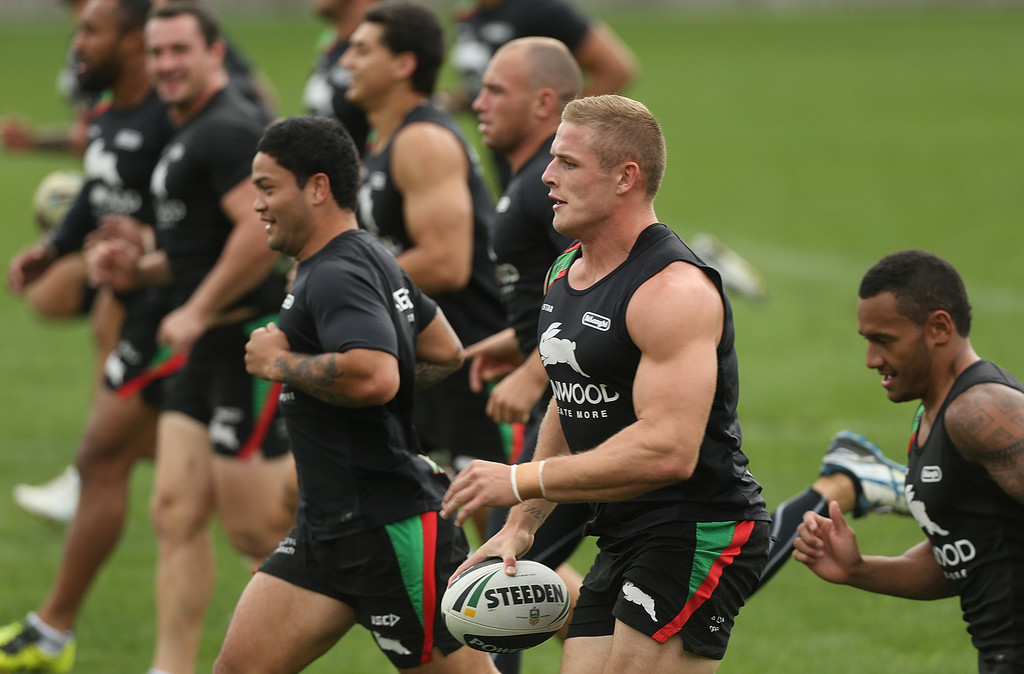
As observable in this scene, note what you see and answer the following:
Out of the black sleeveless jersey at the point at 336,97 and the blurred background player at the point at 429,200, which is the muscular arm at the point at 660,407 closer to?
the blurred background player at the point at 429,200

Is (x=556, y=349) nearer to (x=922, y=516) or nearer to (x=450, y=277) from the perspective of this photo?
(x=922, y=516)

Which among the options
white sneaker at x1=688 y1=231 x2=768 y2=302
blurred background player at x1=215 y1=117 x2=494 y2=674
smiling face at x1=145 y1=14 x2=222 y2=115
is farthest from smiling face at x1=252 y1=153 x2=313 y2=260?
white sneaker at x1=688 y1=231 x2=768 y2=302

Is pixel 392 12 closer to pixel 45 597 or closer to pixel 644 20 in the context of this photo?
pixel 45 597

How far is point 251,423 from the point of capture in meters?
6.65

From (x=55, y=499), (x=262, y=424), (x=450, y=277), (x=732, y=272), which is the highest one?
(x=450, y=277)

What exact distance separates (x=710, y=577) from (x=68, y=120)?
26619 millimetres

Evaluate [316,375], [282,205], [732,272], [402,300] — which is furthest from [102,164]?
[732,272]

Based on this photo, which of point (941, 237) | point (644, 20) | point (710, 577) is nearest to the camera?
point (710, 577)

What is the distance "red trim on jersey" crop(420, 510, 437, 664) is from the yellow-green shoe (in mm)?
2700

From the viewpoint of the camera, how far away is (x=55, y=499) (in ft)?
29.3

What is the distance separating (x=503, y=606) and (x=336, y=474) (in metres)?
0.86

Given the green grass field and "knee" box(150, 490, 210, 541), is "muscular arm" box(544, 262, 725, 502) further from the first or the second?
"knee" box(150, 490, 210, 541)

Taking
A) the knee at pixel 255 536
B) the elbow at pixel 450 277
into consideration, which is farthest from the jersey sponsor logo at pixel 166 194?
the knee at pixel 255 536

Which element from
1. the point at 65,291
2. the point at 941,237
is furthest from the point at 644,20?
the point at 65,291
